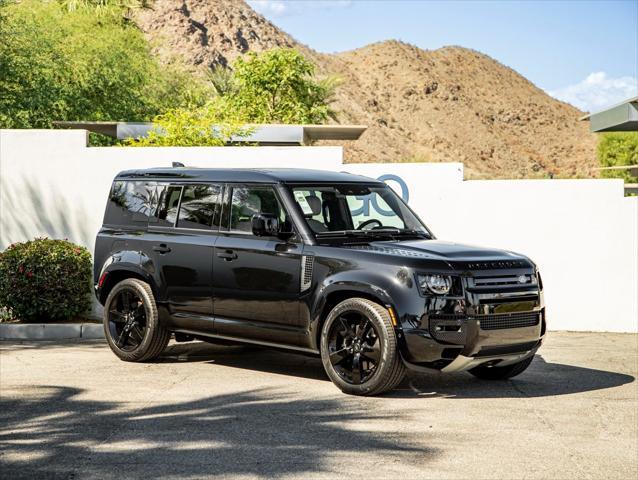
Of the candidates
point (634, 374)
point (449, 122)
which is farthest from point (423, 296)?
point (449, 122)

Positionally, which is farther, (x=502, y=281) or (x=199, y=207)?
(x=199, y=207)

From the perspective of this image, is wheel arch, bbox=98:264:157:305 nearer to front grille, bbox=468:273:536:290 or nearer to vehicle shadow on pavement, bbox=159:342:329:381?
vehicle shadow on pavement, bbox=159:342:329:381

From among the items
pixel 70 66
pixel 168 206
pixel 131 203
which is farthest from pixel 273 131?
pixel 70 66

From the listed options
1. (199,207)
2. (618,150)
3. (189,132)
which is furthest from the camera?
(618,150)

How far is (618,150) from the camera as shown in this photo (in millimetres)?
70312

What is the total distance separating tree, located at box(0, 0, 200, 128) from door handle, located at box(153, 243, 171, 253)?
17541 millimetres

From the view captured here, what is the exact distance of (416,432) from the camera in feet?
27.0

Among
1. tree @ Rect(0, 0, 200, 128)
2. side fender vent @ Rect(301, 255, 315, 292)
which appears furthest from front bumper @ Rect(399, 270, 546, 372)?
tree @ Rect(0, 0, 200, 128)

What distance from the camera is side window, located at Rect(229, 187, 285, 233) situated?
1056 centimetres

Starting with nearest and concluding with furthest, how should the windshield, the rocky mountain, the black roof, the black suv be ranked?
the black suv, the windshield, the black roof, the rocky mountain

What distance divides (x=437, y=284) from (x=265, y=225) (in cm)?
187

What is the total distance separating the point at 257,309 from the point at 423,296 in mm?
1899

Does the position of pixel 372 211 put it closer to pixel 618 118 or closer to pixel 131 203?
pixel 131 203

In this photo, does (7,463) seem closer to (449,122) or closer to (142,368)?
(142,368)
